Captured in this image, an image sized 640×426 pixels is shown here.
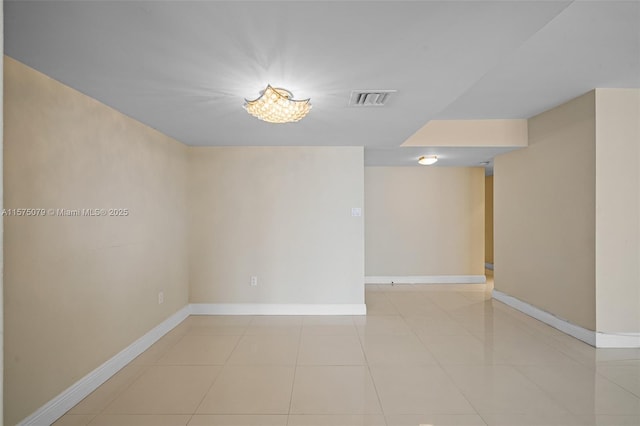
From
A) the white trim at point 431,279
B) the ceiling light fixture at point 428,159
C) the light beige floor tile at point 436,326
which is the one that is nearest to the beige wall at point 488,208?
the white trim at point 431,279

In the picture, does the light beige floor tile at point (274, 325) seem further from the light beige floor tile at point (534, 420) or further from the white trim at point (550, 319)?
the white trim at point (550, 319)

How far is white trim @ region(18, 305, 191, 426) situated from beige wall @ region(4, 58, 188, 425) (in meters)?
0.05

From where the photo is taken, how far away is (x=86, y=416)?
205 centimetres

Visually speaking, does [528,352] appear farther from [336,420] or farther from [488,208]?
[488,208]

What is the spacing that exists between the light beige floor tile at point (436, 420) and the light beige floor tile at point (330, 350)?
0.76m

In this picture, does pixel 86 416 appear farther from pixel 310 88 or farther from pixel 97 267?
pixel 310 88

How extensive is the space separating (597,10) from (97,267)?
3929mm

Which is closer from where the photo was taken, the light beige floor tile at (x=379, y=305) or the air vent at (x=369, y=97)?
the air vent at (x=369, y=97)

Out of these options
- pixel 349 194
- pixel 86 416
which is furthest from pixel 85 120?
pixel 349 194

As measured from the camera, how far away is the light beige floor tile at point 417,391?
211 centimetres

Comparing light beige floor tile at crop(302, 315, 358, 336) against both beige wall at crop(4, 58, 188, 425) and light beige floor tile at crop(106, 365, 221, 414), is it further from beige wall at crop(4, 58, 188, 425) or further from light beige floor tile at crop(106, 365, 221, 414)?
beige wall at crop(4, 58, 188, 425)

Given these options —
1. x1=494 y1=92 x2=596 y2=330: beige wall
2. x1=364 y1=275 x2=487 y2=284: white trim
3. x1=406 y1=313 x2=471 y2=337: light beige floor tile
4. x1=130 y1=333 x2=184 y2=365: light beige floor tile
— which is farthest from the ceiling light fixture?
x1=130 y1=333 x2=184 y2=365: light beige floor tile

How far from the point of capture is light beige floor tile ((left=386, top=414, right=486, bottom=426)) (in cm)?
196

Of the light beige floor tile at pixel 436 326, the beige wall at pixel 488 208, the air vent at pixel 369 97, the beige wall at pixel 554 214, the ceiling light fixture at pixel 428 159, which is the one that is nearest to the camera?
the air vent at pixel 369 97
